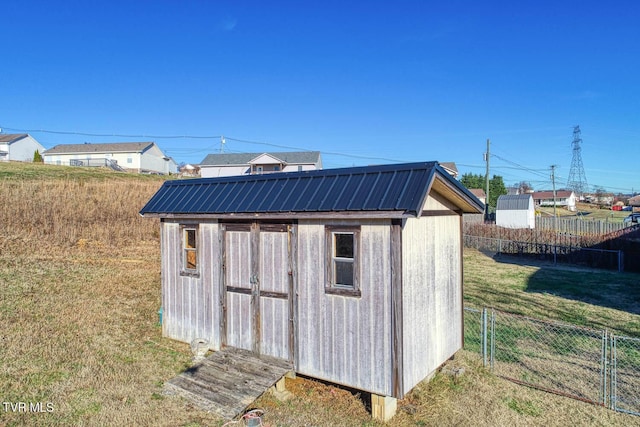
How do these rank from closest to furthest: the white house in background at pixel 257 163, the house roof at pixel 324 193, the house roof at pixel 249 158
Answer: the house roof at pixel 324 193, the white house in background at pixel 257 163, the house roof at pixel 249 158

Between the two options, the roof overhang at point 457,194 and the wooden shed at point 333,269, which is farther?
the roof overhang at point 457,194

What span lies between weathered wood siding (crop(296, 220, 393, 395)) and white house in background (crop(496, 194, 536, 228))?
2901cm

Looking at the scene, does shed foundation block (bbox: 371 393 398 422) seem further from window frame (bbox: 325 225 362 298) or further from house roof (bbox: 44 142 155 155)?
house roof (bbox: 44 142 155 155)

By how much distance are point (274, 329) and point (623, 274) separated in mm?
17339

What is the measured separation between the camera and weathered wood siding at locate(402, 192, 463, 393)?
19.2 ft

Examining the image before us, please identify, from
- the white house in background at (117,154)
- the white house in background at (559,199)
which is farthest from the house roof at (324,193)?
the white house in background at (559,199)

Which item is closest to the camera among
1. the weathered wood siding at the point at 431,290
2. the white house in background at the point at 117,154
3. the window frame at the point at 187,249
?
the weathered wood siding at the point at 431,290

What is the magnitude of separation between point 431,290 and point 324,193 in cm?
233

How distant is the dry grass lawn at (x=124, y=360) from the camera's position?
5777 mm

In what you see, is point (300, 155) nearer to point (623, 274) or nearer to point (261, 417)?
point (623, 274)

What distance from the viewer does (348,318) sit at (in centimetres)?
600

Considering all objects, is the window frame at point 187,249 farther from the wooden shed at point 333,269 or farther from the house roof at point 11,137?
the house roof at point 11,137

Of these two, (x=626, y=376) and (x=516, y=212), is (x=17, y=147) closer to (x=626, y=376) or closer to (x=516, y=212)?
(x=516, y=212)

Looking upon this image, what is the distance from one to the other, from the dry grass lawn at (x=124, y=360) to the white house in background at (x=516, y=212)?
17.8 m
